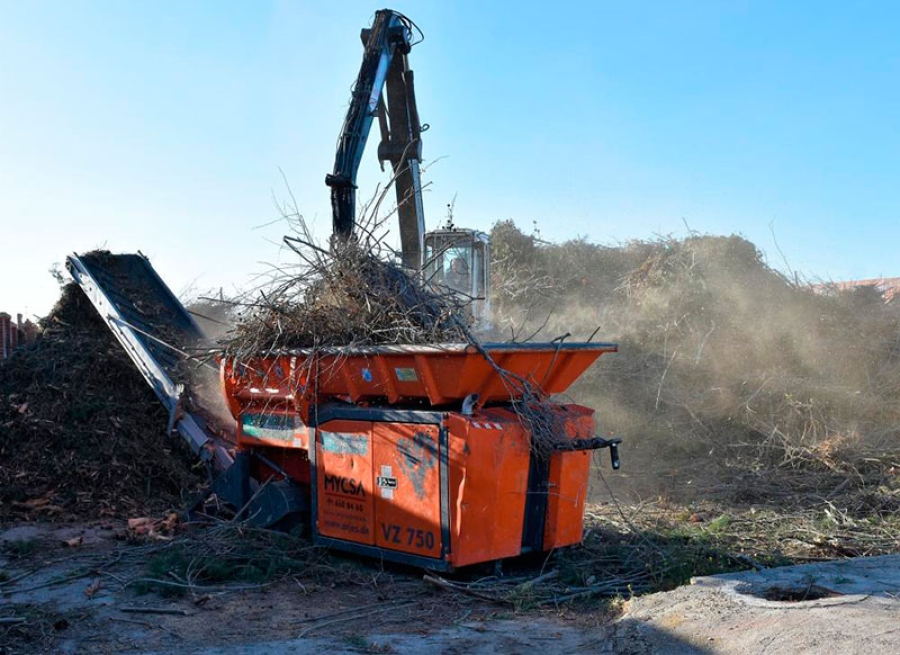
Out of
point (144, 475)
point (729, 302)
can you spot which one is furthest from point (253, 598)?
point (729, 302)

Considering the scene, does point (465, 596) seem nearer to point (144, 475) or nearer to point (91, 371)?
point (144, 475)

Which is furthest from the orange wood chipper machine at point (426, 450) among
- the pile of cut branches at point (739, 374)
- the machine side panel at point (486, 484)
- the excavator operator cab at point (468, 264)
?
the excavator operator cab at point (468, 264)

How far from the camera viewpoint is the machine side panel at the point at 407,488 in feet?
17.4

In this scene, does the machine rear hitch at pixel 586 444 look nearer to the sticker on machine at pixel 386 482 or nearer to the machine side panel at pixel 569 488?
the machine side panel at pixel 569 488

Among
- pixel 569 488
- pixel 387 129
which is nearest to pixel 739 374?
pixel 387 129

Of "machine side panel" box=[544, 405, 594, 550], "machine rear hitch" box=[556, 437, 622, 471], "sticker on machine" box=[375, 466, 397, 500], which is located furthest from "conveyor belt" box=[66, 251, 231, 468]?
"machine rear hitch" box=[556, 437, 622, 471]

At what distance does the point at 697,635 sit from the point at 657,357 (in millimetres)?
8139

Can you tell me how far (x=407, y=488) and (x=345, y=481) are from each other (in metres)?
0.60

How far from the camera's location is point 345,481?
232 inches

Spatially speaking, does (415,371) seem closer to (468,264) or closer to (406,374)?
(406,374)

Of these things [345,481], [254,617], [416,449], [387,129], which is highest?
[387,129]

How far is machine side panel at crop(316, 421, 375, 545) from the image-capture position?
5.74 m

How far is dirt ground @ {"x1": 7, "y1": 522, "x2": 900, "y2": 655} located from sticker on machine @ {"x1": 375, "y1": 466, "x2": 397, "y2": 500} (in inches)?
20.7

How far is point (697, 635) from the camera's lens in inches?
157
